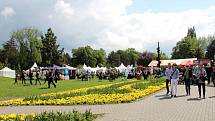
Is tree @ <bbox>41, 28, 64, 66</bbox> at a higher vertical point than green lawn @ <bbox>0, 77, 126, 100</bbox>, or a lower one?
higher

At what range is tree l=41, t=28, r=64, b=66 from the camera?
130 m

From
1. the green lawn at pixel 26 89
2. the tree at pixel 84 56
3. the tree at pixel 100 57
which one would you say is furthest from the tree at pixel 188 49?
the green lawn at pixel 26 89

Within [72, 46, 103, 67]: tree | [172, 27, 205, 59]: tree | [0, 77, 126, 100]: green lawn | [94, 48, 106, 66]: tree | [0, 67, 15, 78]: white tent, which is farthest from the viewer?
[94, 48, 106, 66]: tree

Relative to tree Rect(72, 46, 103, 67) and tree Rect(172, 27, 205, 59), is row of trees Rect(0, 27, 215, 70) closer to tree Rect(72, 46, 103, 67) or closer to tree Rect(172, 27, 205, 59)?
tree Rect(172, 27, 205, 59)

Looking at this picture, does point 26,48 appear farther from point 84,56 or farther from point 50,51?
point 84,56

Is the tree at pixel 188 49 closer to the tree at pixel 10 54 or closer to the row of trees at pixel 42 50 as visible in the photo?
the row of trees at pixel 42 50

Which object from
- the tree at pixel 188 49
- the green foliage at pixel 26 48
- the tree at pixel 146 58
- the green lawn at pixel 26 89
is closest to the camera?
the green lawn at pixel 26 89

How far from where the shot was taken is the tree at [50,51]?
425 feet

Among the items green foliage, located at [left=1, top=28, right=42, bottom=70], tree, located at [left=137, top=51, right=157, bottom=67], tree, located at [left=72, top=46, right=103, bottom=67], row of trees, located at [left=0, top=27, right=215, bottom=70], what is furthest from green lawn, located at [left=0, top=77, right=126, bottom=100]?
tree, located at [left=72, top=46, right=103, bottom=67]

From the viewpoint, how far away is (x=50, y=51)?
5207 inches

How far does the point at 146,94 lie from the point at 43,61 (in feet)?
361

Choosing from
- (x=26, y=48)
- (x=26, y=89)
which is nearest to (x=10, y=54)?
(x=26, y=48)

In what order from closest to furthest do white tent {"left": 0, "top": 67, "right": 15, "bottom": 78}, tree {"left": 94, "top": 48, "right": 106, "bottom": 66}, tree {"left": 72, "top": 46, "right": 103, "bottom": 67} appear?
white tent {"left": 0, "top": 67, "right": 15, "bottom": 78}, tree {"left": 72, "top": 46, "right": 103, "bottom": 67}, tree {"left": 94, "top": 48, "right": 106, "bottom": 66}

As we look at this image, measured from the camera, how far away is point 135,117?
1426cm
